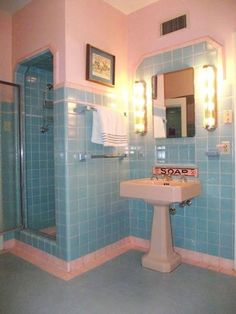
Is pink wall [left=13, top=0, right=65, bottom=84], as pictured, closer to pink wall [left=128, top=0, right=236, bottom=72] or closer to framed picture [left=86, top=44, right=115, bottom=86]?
framed picture [left=86, top=44, right=115, bottom=86]

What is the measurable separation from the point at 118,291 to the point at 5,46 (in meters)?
2.77

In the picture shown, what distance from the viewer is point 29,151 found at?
312 centimetres

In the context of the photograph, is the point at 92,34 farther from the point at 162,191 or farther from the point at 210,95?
the point at 162,191

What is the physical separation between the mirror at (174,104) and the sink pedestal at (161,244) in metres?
0.78

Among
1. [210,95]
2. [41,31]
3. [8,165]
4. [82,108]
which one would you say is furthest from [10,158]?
[210,95]

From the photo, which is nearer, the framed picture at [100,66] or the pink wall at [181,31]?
the pink wall at [181,31]

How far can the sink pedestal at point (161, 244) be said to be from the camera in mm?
2389

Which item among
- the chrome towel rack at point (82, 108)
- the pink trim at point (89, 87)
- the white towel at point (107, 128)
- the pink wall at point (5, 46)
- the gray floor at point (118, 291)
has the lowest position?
the gray floor at point (118, 291)

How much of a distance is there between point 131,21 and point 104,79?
846mm

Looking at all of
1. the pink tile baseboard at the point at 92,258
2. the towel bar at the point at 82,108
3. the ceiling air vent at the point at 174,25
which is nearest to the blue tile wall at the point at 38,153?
the pink tile baseboard at the point at 92,258

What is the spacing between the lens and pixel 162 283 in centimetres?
215

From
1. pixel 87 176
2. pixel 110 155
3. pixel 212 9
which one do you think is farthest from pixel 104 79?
pixel 212 9

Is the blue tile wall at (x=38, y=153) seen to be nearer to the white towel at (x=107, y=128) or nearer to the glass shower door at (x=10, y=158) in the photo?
the glass shower door at (x=10, y=158)

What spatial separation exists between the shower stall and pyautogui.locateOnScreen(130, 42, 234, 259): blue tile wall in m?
1.28
